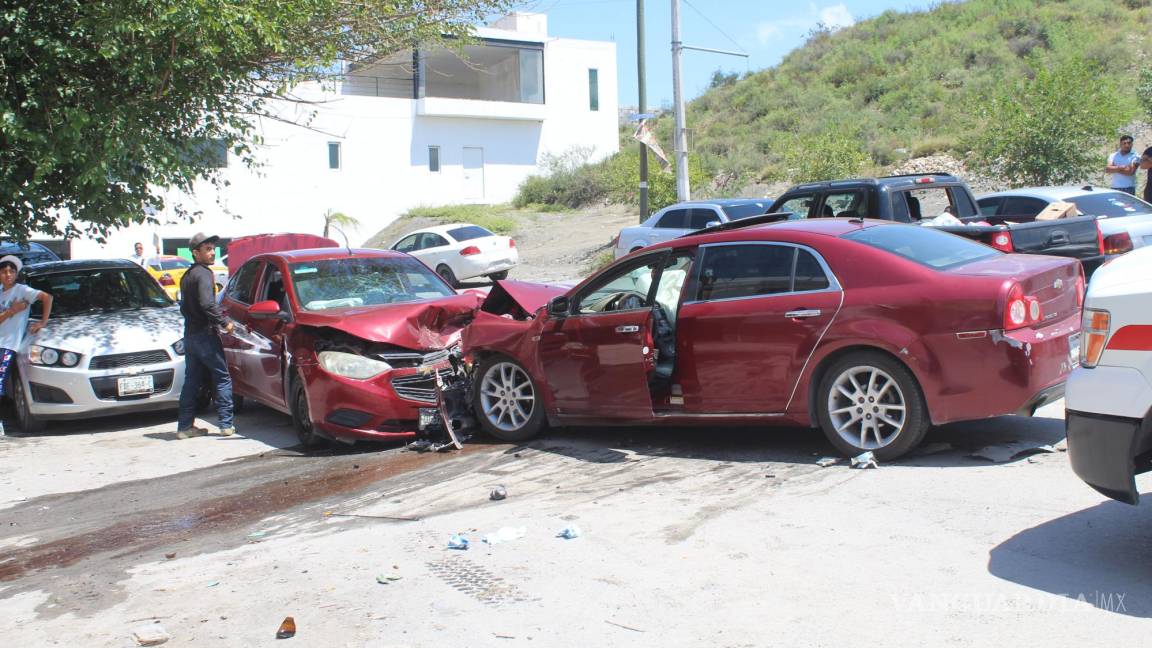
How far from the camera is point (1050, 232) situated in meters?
11.0

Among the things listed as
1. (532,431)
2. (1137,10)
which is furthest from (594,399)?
Result: (1137,10)

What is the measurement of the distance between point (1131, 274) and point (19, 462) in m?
9.11

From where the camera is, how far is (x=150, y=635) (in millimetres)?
4672

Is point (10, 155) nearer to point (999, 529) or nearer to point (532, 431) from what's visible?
point (532, 431)

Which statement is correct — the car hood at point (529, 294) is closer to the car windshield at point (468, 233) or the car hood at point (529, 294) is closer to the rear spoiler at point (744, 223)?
the rear spoiler at point (744, 223)

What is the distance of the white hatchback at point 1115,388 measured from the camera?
4258 mm

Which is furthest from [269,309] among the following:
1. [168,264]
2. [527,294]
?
[168,264]

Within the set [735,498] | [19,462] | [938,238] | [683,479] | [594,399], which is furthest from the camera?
[19,462]

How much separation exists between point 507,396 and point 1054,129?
15.6 metres

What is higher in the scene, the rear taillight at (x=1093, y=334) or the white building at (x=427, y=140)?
the white building at (x=427, y=140)

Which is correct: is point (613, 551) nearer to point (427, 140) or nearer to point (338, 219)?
point (338, 219)

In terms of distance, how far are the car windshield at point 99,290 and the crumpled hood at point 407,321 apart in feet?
11.8

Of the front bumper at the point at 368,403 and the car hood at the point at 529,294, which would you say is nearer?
the front bumper at the point at 368,403

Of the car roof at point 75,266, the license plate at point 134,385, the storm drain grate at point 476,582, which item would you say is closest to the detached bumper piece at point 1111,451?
the storm drain grate at point 476,582
